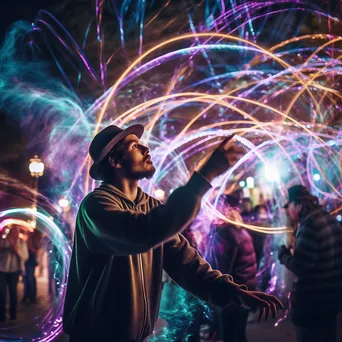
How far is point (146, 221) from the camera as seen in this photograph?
246 centimetres

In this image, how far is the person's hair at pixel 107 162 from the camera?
296 cm

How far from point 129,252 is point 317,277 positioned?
3.13 metres

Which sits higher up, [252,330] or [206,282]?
[206,282]

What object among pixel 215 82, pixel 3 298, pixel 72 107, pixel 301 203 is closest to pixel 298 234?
pixel 301 203

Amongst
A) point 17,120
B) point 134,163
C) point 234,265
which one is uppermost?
point 17,120

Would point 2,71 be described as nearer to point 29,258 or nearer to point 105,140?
point 29,258

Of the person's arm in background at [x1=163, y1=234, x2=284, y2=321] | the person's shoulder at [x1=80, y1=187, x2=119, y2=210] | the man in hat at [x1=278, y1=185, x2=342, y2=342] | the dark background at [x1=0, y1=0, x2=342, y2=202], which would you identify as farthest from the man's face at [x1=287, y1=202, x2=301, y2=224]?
the dark background at [x1=0, y1=0, x2=342, y2=202]

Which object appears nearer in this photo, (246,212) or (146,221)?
(146,221)

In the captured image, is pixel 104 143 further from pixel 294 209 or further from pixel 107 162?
pixel 294 209

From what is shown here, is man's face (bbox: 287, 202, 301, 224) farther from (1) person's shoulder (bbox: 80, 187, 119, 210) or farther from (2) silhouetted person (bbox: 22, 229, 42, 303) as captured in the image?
(2) silhouetted person (bbox: 22, 229, 42, 303)

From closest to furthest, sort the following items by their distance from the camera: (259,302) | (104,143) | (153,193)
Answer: (259,302)
(104,143)
(153,193)

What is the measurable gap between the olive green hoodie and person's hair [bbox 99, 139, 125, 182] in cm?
10

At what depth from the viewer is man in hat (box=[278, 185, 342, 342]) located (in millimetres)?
5148

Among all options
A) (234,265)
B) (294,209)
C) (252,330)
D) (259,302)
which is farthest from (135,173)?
(252,330)
